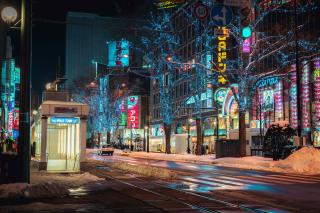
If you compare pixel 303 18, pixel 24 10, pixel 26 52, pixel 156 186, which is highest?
pixel 303 18

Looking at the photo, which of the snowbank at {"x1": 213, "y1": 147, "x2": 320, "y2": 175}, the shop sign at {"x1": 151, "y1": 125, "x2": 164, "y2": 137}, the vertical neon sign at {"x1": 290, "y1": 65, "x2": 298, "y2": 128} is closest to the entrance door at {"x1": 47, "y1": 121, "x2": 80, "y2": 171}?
the snowbank at {"x1": 213, "y1": 147, "x2": 320, "y2": 175}

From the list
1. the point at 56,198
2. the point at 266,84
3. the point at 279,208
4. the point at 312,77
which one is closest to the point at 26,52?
the point at 56,198

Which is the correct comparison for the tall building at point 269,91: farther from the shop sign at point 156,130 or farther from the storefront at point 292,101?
the shop sign at point 156,130

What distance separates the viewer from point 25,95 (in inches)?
641

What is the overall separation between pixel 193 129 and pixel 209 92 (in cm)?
1081

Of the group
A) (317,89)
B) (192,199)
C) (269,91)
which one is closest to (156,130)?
(269,91)

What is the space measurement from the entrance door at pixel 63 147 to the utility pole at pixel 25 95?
10.8 metres

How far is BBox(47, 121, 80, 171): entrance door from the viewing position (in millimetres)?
27266

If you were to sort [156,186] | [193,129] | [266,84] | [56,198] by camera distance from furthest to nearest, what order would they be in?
1. [193,129]
2. [266,84]
3. [156,186]
4. [56,198]

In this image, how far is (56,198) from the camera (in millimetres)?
14633

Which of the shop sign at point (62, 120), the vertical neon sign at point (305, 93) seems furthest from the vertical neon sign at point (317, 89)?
the shop sign at point (62, 120)

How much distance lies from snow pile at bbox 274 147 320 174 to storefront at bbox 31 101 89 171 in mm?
12109

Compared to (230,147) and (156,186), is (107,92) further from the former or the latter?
(156,186)

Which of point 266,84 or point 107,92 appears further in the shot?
point 107,92
